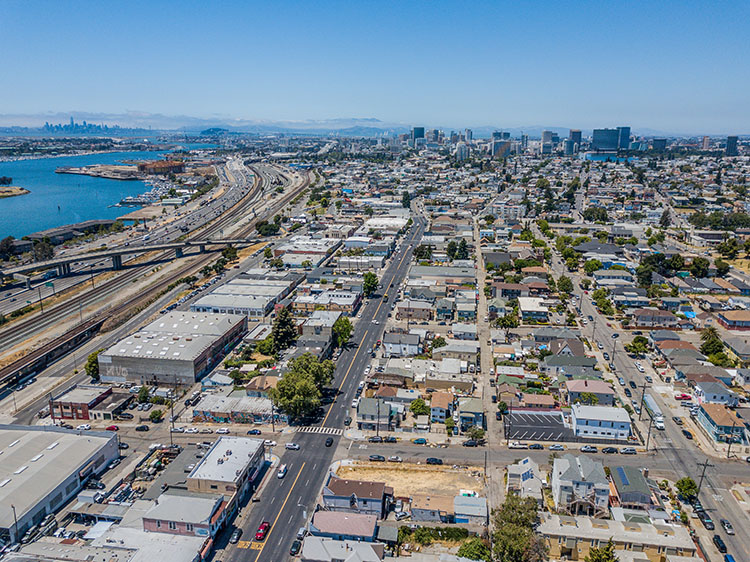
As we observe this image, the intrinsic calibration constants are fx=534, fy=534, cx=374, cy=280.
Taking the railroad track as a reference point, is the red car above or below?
below

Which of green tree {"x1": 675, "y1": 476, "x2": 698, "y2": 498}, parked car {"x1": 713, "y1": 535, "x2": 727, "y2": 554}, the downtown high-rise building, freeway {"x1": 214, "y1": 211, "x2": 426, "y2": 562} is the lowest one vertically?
freeway {"x1": 214, "y1": 211, "x2": 426, "y2": 562}

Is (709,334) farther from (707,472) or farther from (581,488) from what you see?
(581,488)

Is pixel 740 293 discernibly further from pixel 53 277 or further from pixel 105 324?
pixel 53 277

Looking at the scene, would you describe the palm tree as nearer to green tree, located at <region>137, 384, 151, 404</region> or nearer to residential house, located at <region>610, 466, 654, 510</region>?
residential house, located at <region>610, 466, 654, 510</region>

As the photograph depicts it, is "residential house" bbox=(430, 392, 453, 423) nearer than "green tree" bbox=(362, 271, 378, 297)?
Yes

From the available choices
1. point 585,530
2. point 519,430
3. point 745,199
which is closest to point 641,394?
point 519,430

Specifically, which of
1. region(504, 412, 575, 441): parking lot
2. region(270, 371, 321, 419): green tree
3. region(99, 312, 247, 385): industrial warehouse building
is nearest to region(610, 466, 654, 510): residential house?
region(504, 412, 575, 441): parking lot

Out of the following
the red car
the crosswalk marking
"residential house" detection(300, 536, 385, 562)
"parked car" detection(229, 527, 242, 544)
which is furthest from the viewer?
the crosswalk marking
